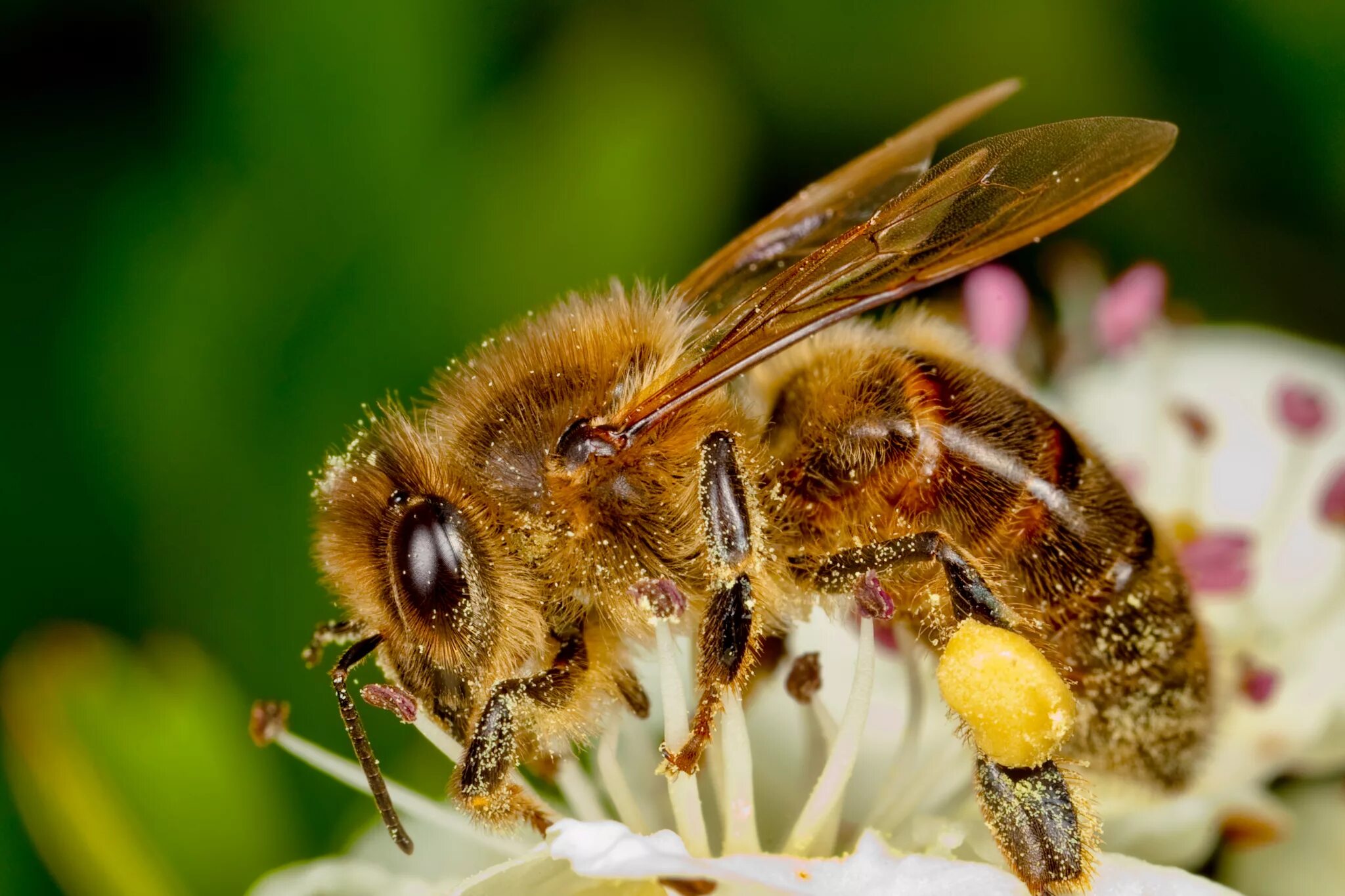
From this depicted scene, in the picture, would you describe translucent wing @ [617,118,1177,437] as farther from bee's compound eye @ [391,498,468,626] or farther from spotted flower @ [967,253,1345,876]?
spotted flower @ [967,253,1345,876]

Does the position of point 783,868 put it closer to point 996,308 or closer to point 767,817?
point 767,817

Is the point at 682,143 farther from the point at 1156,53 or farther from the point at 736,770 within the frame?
the point at 736,770

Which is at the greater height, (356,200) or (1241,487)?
(356,200)

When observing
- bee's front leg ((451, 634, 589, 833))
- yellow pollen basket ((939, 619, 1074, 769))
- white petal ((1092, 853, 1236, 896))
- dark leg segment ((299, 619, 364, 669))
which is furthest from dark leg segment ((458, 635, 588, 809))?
white petal ((1092, 853, 1236, 896))

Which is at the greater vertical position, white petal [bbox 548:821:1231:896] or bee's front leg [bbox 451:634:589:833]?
bee's front leg [bbox 451:634:589:833]

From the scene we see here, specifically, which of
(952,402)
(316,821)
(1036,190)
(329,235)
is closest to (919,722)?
(952,402)

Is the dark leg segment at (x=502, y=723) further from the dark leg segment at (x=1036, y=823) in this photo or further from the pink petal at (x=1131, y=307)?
the pink petal at (x=1131, y=307)

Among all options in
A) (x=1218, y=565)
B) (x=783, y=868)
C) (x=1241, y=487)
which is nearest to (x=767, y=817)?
(x=783, y=868)
